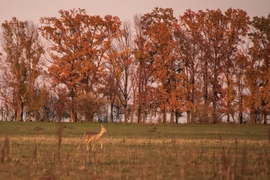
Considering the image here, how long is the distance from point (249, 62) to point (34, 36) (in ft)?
81.3

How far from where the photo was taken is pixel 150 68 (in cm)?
6481

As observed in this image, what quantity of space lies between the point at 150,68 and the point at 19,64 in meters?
15.0

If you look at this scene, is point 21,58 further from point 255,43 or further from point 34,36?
point 255,43

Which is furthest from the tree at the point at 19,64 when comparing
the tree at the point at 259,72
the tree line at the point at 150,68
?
the tree at the point at 259,72

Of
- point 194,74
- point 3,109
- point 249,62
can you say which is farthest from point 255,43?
point 3,109

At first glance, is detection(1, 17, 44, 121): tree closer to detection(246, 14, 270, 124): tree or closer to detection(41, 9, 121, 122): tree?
detection(41, 9, 121, 122): tree

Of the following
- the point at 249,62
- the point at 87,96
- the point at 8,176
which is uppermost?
the point at 249,62

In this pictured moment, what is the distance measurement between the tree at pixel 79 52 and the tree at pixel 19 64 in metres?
2.37

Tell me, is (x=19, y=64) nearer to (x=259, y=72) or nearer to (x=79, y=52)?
(x=79, y=52)

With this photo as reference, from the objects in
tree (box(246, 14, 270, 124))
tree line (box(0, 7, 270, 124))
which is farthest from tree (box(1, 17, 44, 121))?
Answer: tree (box(246, 14, 270, 124))

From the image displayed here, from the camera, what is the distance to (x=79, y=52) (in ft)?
212

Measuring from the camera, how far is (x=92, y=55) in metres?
65.1

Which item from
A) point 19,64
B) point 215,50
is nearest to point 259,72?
point 215,50

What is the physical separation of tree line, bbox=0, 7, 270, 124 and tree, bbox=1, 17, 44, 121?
0.11m
